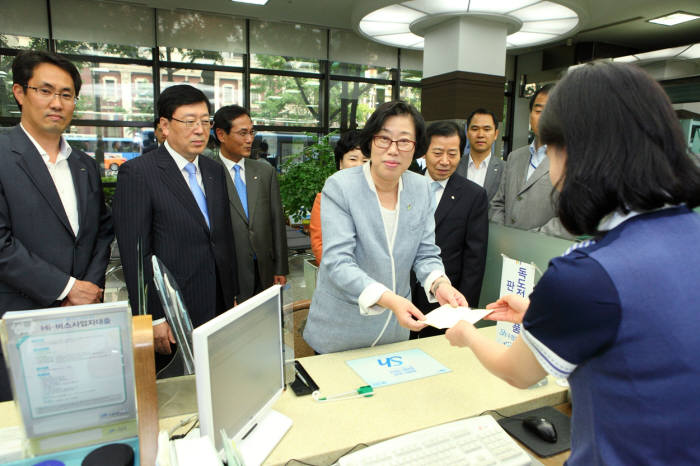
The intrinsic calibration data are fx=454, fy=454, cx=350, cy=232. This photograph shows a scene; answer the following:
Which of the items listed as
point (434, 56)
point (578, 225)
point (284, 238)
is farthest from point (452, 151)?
point (434, 56)

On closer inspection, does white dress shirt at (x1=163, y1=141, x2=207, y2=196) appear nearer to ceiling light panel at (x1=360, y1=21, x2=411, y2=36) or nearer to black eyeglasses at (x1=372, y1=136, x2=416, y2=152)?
black eyeglasses at (x1=372, y1=136, x2=416, y2=152)

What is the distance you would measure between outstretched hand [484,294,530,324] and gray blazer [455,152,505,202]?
1854 millimetres

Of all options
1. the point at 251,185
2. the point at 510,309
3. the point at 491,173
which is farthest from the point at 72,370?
the point at 491,173

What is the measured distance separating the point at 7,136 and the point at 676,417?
241cm

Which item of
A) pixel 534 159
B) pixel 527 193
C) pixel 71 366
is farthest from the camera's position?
pixel 534 159

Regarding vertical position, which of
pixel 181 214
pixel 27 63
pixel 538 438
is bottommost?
pixel 538 438

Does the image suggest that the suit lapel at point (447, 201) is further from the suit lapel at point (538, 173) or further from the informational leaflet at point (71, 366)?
the informational leaflet at point (71, 366)

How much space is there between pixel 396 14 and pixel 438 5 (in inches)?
23.7

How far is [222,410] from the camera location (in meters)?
1.01

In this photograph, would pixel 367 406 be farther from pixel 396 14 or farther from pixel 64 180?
pixel 396 14

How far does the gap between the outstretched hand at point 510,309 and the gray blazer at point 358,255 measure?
0.41 meters

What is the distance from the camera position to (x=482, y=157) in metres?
3.25

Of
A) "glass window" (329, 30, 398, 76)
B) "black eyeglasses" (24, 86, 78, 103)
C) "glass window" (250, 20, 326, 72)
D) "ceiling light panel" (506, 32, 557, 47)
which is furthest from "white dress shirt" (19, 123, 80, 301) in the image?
"glass window" (329, 30, 398, 76)

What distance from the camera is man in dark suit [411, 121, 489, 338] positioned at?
2439mm
